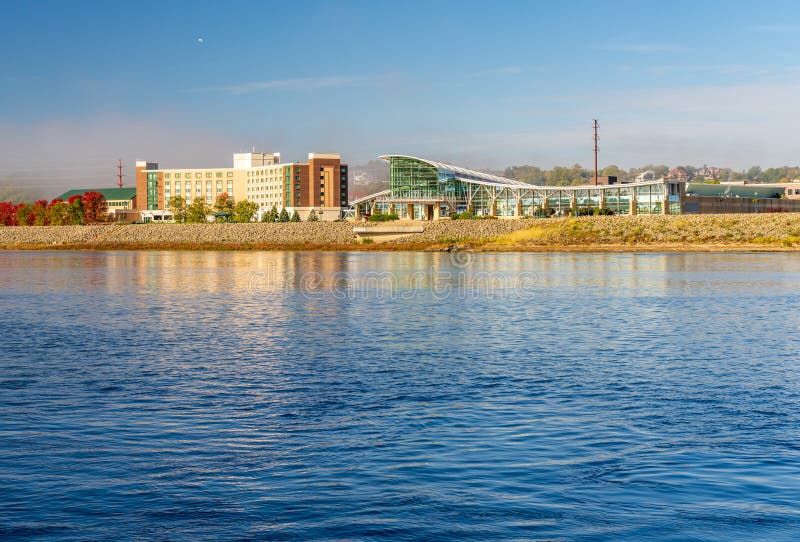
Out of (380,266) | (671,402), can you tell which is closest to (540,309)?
(671,402)

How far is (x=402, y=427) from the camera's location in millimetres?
17312

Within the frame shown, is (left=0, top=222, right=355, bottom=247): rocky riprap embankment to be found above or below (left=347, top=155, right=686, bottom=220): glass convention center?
below

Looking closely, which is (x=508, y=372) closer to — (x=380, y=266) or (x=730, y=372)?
(x=730, y=372)

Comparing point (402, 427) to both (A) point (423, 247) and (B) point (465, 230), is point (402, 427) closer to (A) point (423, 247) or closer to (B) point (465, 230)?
(A) point (423, 247)

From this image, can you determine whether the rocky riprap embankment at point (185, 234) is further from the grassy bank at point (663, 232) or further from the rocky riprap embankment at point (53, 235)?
the grassy bank at point (663, 232)

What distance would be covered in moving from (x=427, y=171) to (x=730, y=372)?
146 metres

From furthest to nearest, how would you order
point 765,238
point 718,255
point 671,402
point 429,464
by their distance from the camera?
point 765,238
point 718,255
point 671,402
point 429,464

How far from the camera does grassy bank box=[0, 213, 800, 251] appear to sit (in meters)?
115

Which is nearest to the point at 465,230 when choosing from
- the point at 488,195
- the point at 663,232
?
the point at 488,195

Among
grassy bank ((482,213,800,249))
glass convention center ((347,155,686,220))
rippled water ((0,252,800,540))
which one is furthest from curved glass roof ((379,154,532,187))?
rippled water ((0,252,800,540))

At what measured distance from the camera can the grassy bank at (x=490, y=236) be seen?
115 m

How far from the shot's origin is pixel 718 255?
101438 millimetres

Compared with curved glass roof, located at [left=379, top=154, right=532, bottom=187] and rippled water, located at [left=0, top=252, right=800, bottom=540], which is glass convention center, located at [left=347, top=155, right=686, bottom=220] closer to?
curved glass roof, located at [left=379, top=154, right=532, bottom=187]

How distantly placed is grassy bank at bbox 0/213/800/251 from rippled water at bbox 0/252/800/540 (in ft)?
262
